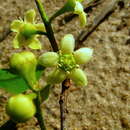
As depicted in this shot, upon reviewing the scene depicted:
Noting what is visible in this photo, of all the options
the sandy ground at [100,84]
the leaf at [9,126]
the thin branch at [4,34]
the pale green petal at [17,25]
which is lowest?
the leaf at [9,126]

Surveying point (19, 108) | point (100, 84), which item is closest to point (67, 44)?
point (19, 108)

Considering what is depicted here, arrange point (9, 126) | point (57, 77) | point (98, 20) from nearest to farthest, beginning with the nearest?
point (57, 77) → point (9, 126) → point (98, 20)

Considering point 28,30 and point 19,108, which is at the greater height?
point 28,30

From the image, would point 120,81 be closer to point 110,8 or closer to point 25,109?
point 110,8

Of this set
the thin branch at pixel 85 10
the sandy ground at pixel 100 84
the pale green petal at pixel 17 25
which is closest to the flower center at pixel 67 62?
the pale green petal at pixel 17 25

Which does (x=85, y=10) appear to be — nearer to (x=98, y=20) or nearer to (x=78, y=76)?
(x=98, y=20)

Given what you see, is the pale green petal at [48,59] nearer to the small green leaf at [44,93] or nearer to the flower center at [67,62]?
the flower center at [67,62]
